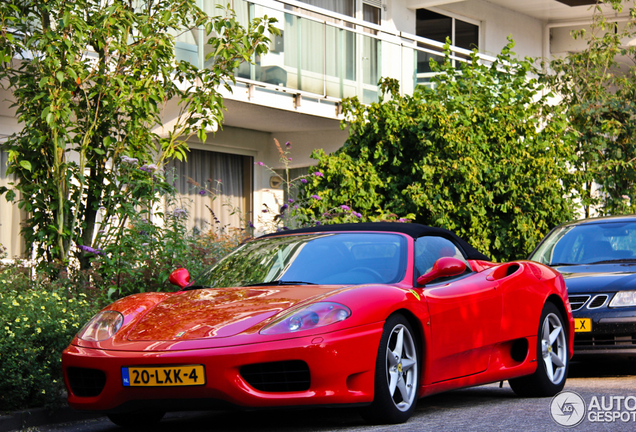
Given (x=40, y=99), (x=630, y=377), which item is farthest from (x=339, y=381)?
(x=40, y=99)

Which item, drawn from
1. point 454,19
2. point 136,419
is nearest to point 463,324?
point 136,419

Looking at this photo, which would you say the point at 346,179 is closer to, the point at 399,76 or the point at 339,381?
the point at 399,76

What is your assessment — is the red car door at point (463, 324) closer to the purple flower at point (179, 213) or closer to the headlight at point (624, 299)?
the headlight at point (624, 299)

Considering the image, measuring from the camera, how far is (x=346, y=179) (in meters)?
13.3

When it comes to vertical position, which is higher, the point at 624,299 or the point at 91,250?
the point at 91,250

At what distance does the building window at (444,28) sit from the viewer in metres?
21.6

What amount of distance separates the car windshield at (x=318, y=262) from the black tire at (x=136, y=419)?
96 cm

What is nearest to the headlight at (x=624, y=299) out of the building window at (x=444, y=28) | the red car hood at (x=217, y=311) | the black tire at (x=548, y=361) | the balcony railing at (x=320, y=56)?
the black tire at (x=548, y=361)

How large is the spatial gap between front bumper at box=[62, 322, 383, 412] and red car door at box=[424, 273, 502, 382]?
0.75m

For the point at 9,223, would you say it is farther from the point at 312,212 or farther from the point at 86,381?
the point at 86,381

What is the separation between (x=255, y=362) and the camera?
5184mm

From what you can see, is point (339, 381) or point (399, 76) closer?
point (339, 381)

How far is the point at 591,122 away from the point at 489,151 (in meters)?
4.82

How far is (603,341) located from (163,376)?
4.72 meters
